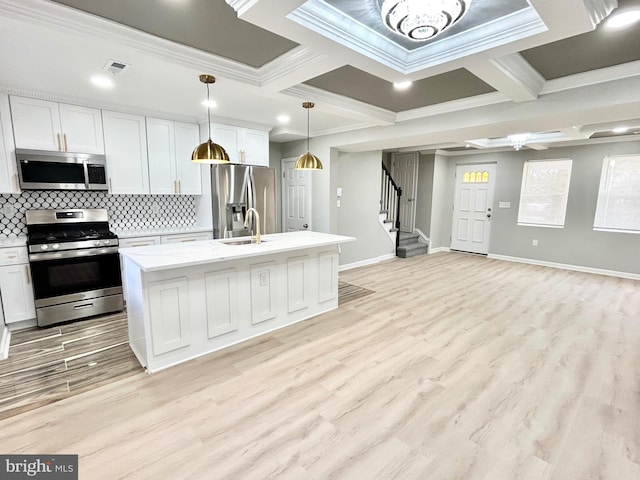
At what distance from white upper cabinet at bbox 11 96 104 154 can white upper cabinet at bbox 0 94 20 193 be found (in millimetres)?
48

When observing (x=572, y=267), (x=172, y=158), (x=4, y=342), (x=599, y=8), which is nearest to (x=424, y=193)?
(x=572, y=267)

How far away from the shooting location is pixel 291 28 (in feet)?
6.14

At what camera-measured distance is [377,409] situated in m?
2.11

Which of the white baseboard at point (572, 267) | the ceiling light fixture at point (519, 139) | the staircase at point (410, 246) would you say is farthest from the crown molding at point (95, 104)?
the white baseboard at point (572, 267)

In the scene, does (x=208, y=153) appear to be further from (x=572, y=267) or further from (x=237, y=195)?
(x=572, y=267)

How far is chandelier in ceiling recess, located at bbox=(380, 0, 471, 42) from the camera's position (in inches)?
62.1

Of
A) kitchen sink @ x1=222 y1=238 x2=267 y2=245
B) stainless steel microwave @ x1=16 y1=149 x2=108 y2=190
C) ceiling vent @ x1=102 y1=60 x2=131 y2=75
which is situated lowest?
kitchen sink @ x1=222 y1=238 x2=267 y2=245

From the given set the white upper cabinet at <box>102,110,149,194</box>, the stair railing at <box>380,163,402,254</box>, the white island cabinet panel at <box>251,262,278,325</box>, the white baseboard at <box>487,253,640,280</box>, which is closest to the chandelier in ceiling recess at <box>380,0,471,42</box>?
the white island cabinet panel at <box>251,262,278,325</box>

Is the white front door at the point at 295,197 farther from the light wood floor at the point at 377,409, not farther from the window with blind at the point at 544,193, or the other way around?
the window with blind at the point at 544,193

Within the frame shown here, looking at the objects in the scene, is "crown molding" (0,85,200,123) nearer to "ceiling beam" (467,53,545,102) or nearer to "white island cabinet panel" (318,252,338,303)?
"white island cabinet panel" (318,252,338,303)

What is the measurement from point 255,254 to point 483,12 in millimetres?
2368

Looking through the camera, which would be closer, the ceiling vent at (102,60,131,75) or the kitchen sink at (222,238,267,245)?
the ceiling vent at (102,60,131,75)

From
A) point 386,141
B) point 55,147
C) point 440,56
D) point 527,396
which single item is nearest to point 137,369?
point 55,147

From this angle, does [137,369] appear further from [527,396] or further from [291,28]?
[527,396]
